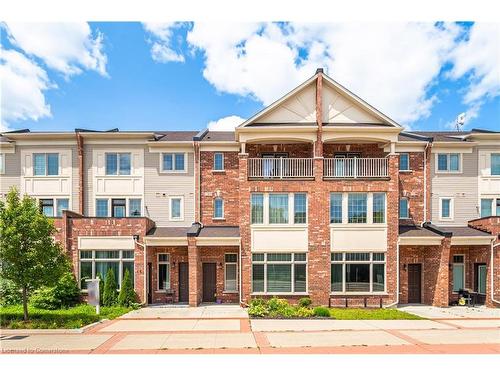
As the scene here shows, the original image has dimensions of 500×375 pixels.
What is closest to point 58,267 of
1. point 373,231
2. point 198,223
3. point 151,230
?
point 151,230

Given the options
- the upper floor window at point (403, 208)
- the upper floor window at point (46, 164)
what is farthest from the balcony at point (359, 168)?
the upper floor window at point (46, 164)

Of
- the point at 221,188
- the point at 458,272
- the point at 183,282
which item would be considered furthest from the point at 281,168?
the point at 458,272

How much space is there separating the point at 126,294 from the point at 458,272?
56.5 ft

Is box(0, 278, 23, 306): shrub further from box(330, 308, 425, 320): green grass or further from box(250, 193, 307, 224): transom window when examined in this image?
box(330, 308, 425, 320): green grass

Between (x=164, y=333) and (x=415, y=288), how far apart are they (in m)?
13.5

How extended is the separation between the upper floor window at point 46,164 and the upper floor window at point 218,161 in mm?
8973

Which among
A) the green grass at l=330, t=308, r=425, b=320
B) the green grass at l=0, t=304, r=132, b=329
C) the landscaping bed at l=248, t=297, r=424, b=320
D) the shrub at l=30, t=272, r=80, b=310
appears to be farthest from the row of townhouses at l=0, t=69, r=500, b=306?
the green grass at l=0, t=304, r=132, b=329

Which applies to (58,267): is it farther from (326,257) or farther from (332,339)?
(326,257)

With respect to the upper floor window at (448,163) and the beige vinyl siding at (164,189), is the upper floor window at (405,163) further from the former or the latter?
the beige vinyl siding at (164,189)

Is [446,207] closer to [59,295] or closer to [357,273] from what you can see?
[357,273]

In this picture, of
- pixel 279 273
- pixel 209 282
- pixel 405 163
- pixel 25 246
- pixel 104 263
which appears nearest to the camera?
pixel 25 246

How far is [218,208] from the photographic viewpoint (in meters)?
20.5

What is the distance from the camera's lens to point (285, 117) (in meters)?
19.2

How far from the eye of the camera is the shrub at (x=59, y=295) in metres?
16.5
